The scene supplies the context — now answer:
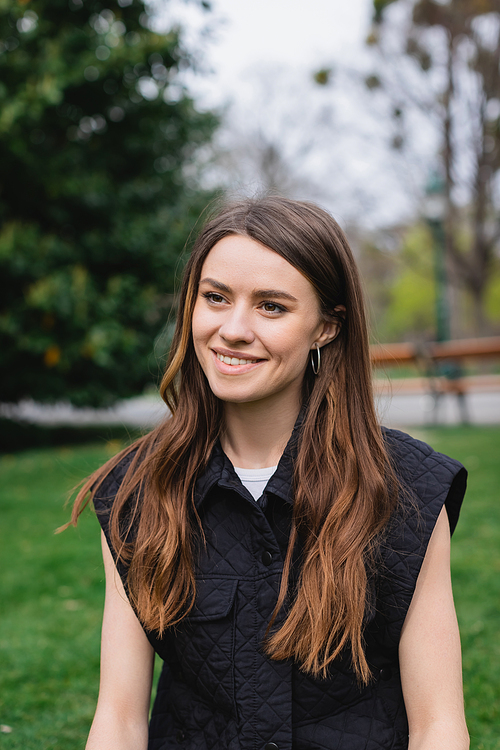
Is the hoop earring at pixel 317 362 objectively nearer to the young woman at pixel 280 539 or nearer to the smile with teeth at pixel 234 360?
the young woman at pixel 280 539

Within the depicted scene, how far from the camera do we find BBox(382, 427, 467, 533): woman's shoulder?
1640 mm

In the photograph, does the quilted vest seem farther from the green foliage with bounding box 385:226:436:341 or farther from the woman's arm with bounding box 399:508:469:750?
the green foliage with bounding box 385:226:436:341

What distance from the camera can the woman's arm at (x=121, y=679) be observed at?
1664 millimetres

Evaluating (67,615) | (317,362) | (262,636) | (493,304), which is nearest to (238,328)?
(317,362)

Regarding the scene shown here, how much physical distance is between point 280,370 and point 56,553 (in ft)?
11.9


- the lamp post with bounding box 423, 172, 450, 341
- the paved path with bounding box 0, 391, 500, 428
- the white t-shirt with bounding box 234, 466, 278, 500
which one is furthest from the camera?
the lamp post with bounding box 423, 172, 450, 341

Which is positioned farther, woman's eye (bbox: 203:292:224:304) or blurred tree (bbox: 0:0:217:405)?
blurred tree (bbox: 0:0:217:405)

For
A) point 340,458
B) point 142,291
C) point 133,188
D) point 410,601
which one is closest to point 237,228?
point 340,458

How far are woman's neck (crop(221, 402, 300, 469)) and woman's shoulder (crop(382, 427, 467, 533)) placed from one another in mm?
268

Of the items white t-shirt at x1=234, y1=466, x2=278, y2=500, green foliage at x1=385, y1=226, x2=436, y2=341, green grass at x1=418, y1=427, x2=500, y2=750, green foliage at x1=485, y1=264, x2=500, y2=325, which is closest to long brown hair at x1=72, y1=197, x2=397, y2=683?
white t-shirt at x1=234, y1=466, x2=278, y2=500

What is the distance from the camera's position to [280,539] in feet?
5.54

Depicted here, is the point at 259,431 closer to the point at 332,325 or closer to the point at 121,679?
the point at 332,325

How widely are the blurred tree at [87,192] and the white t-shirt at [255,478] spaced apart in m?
6.60

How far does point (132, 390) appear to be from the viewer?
33.9 feet
